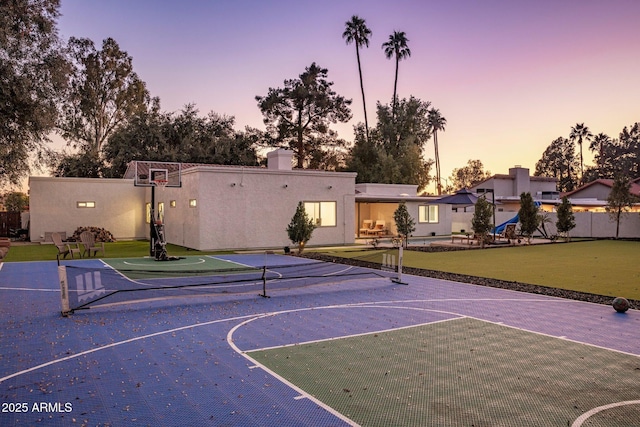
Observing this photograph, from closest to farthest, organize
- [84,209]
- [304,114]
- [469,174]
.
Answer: [84,209] → [304,114] → [469,174]

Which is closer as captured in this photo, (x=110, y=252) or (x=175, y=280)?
(x=175, y=280)

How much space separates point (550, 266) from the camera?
17.4m

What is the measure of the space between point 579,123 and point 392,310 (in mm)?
77086

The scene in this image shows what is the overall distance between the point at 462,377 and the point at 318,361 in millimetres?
1884

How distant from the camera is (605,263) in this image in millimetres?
18406

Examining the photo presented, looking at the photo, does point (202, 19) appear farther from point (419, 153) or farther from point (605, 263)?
point (419, 153)

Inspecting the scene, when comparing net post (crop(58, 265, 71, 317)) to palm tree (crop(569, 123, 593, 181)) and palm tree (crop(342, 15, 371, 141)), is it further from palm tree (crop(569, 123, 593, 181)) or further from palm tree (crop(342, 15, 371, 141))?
palm tree (crop(569, 123, 593, 181))

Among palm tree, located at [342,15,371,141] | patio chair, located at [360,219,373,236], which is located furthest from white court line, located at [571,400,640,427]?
palm tree, located at [342,15,371,141]

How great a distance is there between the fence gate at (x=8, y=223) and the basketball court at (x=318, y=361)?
26459 millimetres

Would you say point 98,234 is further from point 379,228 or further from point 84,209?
point 379,228

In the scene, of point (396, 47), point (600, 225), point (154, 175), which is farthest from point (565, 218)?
point (396, 47)

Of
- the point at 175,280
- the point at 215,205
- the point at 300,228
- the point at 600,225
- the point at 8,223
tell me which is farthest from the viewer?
the point at 600,225

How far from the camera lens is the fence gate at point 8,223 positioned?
33.1 m

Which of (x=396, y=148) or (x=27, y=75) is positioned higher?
(x=396, y=148)
